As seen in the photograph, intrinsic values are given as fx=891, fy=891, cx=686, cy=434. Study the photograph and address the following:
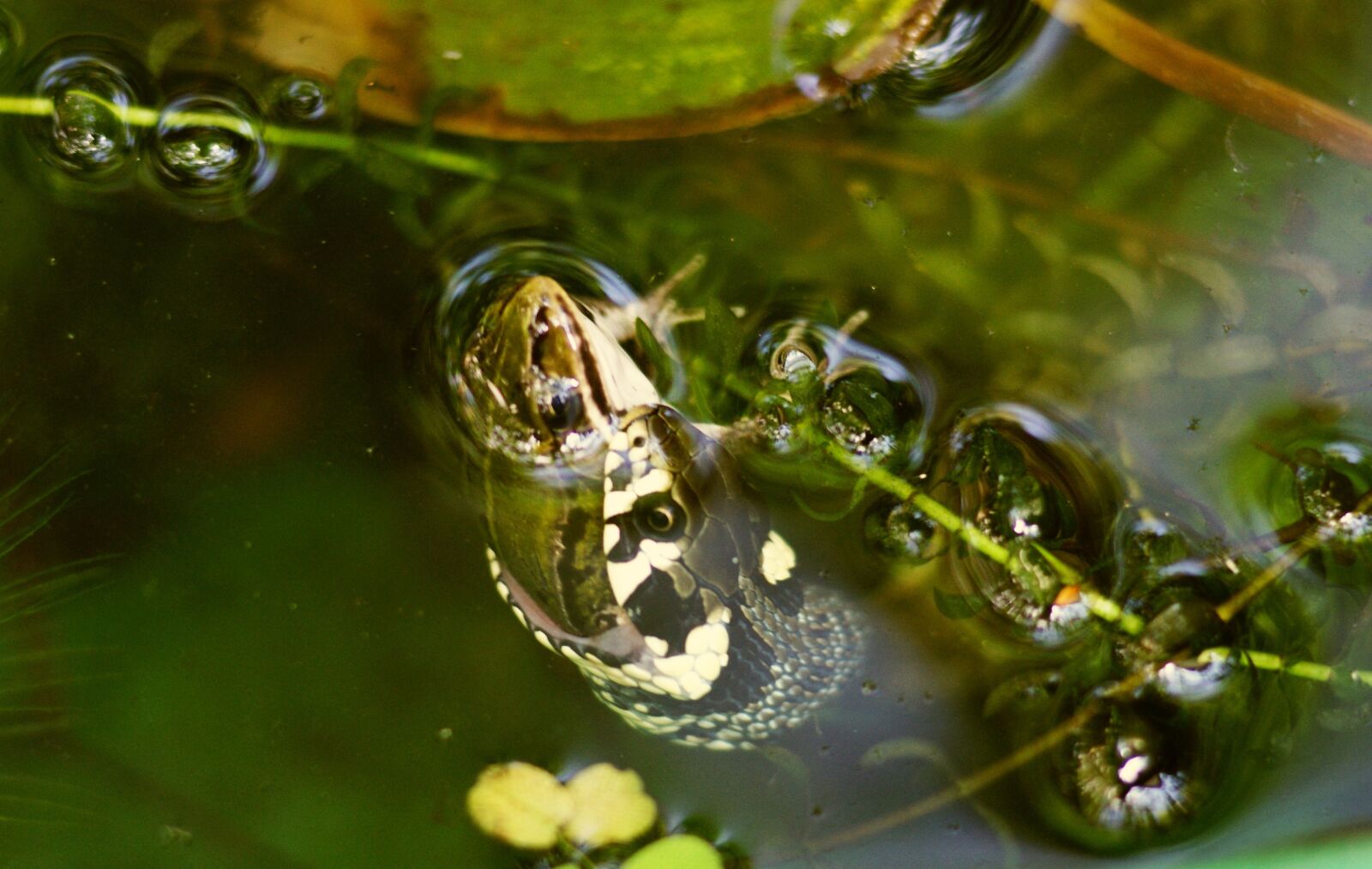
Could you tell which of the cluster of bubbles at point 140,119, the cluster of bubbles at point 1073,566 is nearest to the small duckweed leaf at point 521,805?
the cluster of bubbles at point 1073,566

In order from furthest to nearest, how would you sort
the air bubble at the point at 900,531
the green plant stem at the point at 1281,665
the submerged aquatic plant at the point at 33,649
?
the submerged aquatic plant at the point at 33,649 < the air bubble at the point at 900,531 < the green plant stem at the point at 1281,665

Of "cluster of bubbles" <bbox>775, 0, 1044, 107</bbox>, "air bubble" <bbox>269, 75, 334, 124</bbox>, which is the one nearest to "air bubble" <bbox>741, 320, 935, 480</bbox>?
"cluster of bubbles" <bbox>775, 0, 1044, 107</bbox>

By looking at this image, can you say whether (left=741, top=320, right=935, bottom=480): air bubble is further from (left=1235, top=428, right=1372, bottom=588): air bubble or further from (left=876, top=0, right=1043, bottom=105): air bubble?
(left=1235, top=428, right=1372, bottom=588): air bubble

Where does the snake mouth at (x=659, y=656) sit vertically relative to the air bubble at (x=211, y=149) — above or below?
below

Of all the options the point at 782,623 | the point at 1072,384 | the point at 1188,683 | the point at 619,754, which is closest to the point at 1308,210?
the point at 1072,384

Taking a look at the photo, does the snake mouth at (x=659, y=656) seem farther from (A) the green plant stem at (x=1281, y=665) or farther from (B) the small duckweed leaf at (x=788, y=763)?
(A) the green plant stem at (x=1281, y=665)

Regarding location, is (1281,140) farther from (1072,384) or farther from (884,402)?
(884,402)

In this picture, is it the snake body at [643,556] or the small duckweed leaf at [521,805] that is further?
the small duckweed leaf at [521,805]

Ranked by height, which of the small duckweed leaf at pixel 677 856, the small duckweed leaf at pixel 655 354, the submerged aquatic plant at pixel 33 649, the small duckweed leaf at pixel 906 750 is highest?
the small duckweed leaf at pixel 655 354
